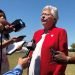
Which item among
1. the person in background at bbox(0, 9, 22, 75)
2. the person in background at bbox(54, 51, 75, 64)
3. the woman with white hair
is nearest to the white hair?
the woman with white hair

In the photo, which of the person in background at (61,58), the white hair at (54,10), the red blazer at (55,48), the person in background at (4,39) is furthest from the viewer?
the white hair at (54,10)

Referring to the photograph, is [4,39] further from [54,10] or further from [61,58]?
[61,58]

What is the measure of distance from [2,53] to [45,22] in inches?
36.6

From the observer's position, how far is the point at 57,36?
22.5 ft

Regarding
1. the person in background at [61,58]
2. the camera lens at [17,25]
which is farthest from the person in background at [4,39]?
the person in background at [61,58]

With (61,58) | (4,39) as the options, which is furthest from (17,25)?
(61,58)

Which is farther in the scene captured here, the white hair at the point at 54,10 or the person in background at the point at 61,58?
the white hair at the point at 54,10

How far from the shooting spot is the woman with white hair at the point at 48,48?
6.80m

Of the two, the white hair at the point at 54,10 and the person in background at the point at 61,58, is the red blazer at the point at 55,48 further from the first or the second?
the person in background at the point at 61,58

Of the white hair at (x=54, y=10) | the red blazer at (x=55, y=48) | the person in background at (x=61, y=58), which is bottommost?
the red blazer at (x=55, y=48)

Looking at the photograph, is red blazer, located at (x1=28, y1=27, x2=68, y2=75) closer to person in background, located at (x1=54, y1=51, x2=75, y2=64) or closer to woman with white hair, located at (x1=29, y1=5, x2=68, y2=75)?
woman with white hair, located at (x1=29, y1=5, x2=68, y2=75)

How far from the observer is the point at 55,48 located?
6766mm

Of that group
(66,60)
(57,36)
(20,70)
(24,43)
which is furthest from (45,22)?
(20,70)

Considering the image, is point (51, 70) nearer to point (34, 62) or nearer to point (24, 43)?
point (34, 62)
